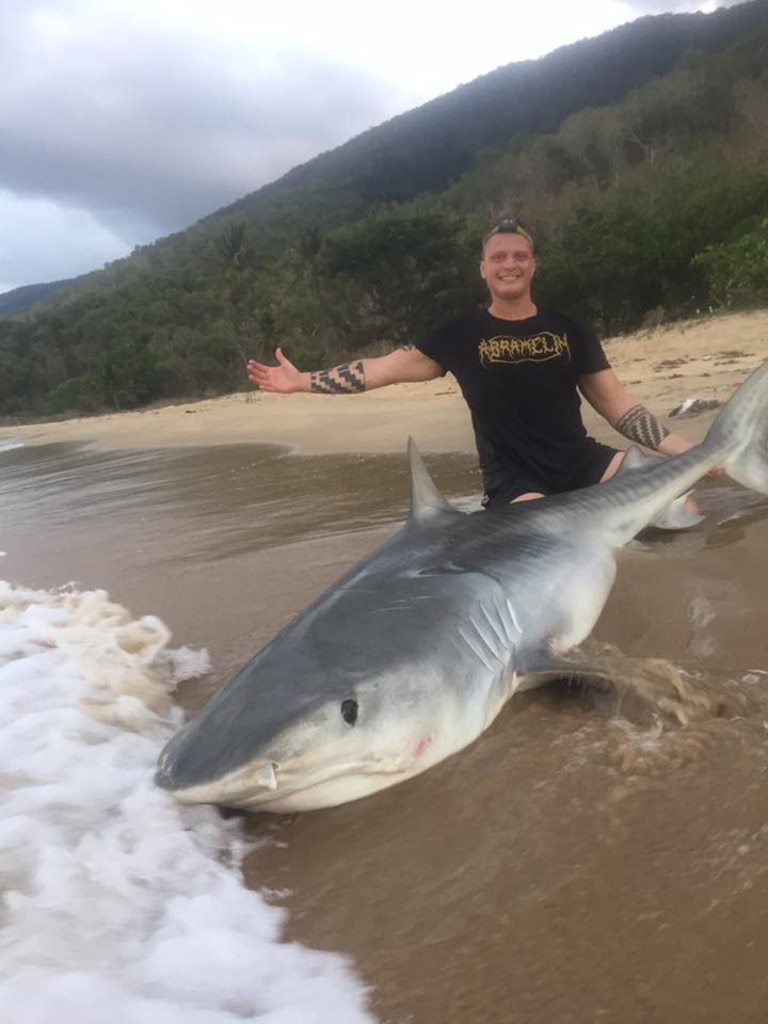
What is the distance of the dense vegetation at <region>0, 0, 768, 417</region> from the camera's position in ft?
81.2

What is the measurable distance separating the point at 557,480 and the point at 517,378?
1.81 feet

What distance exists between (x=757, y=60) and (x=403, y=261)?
147 ft

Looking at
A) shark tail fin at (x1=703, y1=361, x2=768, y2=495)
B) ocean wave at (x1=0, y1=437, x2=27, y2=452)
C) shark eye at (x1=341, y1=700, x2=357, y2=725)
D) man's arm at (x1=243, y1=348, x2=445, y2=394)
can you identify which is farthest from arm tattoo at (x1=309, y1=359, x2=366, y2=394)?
ocean wave at (x1=0, y1=437, x2=27, y2=452)

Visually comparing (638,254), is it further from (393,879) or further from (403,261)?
(393,879)

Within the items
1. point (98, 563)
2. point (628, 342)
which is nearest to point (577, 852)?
point (98, 563)

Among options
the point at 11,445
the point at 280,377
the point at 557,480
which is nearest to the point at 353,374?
the point at 280,377

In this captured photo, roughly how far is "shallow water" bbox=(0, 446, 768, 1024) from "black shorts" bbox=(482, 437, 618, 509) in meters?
0.66

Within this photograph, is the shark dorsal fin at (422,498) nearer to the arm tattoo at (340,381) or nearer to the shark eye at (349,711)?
the arm tattoo at (340,381)

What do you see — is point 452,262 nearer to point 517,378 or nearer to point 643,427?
point 643,427

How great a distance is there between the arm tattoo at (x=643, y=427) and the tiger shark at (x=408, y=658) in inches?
43.6

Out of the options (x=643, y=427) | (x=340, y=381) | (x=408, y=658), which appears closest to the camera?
(x=408, y=658)

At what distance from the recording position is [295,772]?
1.81 m

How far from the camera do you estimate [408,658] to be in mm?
2045

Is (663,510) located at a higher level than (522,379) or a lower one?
lower
